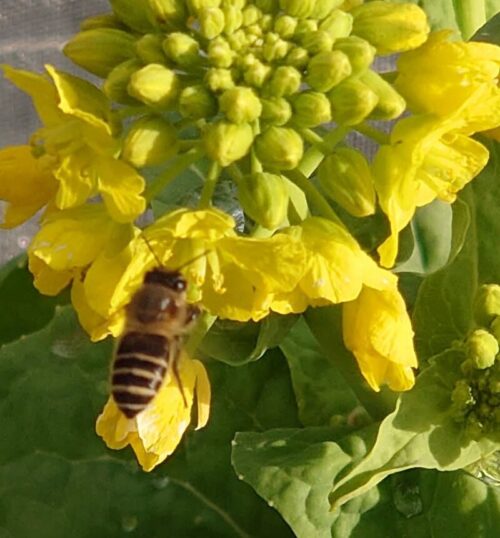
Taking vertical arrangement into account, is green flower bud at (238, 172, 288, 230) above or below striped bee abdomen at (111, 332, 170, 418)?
above

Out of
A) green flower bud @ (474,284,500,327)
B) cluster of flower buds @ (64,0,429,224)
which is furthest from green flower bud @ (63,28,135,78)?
green flower bud @ (474,284,500,327)

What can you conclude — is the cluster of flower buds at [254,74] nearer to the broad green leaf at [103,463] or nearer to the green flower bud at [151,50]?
the green flower bud at [151,50]

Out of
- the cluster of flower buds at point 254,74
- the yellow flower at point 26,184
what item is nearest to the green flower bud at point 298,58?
the cluster of flower buds at point 254,74

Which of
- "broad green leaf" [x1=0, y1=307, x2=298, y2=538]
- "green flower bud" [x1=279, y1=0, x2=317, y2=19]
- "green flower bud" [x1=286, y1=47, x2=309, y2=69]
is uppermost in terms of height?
"green flower bud" [x1=279, y1=0, x2=317, y2=19]

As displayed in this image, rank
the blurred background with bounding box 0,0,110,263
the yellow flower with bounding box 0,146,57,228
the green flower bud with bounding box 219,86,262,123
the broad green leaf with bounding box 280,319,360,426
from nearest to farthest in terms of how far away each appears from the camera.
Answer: the green flower bud with bounding box 219,86,262,123 → the yellow flower with bounding box 0,146,57,228 → the broad green leaf with bounding box 280,319,360,426 → the blurred background with bounding box 0,0,110,263

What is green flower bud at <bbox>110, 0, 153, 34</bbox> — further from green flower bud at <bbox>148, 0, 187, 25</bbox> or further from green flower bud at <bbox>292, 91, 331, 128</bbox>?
green flower bud at <bbox>292, 91, 331, 128</bbox>

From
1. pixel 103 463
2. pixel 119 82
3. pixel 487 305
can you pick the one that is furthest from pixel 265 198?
pixel 103 463

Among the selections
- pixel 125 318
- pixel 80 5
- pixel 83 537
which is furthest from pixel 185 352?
pixel 80 5
